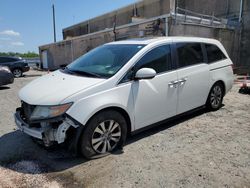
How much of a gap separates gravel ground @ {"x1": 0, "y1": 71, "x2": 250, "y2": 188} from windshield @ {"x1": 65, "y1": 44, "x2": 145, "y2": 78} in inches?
49.4

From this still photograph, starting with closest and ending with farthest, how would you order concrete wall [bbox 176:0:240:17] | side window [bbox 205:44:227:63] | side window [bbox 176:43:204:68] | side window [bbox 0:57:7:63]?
side window [bbox 176:43:204:68]
side window [bbox 205:44:227:63]
side window [bbox 0:57:7:63]
concrete wall [bbox 176:0:240:17]

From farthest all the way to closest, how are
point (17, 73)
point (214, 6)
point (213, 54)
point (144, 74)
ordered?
point (214, 6) → point (17, 73) → point (213, 54) → point (144, 74)

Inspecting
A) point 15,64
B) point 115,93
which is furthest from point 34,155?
point 15,64

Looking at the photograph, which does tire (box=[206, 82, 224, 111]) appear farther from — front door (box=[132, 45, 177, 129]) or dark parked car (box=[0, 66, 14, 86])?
dark parked car (box=[0, 66, 14, 86])

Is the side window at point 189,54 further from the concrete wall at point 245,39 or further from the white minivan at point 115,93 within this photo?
the concrete wall at point 245,39

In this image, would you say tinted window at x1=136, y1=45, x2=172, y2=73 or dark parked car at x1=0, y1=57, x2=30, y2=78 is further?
dark parked car at x1=0, y1=57, x2=30, y2=78

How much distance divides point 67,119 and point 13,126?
8.14 feet

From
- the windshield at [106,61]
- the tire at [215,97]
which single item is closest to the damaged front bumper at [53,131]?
the windshield at [106,61]

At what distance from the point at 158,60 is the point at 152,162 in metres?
1.73

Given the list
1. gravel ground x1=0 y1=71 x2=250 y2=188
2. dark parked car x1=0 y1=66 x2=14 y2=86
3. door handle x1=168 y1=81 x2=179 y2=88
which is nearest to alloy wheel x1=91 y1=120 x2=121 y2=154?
gravel ground x1=0 y1=71 x2=250 y2=188

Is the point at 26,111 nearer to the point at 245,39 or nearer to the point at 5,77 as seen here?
the point at 5,77

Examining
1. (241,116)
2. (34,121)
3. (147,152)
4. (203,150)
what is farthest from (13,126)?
(241,116)

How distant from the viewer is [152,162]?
11.2 feet

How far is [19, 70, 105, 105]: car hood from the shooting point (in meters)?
3.31
